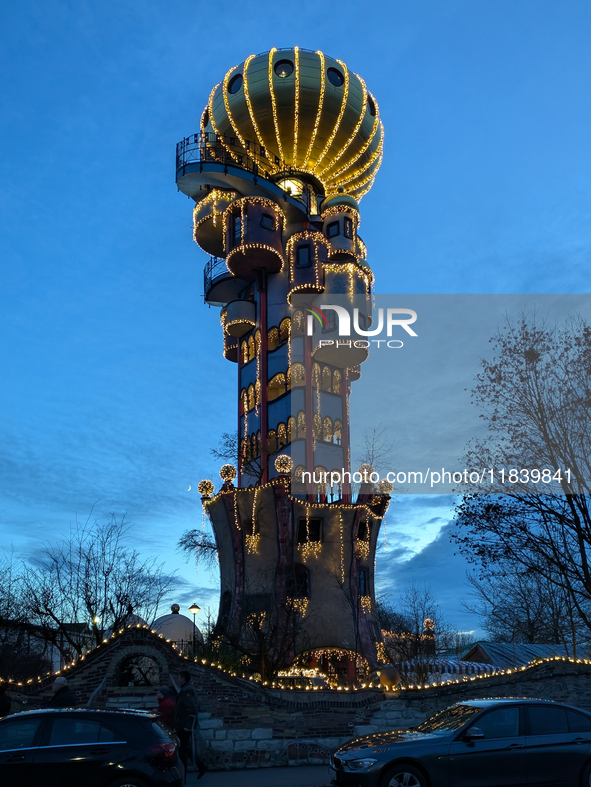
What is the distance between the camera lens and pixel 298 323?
124 feet

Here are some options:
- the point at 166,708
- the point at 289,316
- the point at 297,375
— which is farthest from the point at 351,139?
the point at 166,708

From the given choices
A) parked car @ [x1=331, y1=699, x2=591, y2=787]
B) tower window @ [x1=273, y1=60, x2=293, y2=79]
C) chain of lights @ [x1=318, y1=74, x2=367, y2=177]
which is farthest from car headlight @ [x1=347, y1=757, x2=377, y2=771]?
chain of lights @ [x1=318, y1=74, x2=367, y2=177]

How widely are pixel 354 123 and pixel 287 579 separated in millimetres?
28255

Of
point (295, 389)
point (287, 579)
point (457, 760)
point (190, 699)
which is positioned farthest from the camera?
point (295, 389)

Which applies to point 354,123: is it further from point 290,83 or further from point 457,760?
point 457,760

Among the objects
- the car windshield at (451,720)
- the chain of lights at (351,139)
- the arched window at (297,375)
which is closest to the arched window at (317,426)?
the arched window at (297,375)

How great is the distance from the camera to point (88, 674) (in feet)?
45.2

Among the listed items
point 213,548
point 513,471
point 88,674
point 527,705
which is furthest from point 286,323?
point 527,705

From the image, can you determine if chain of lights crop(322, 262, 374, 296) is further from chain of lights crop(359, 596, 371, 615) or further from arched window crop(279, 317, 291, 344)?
chain of lights crop(359, 596, 371, 615)

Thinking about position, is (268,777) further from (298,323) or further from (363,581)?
(298,323)

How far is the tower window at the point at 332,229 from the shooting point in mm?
39775

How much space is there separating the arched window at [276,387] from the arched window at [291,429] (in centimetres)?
217

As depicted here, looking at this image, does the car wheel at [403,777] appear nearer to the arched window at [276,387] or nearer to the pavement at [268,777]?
the pavement at [268,777]

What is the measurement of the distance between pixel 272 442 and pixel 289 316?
722cm
